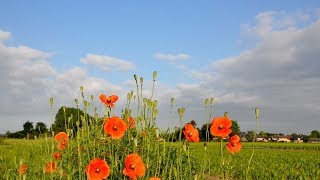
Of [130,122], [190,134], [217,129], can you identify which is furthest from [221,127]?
[130,122]

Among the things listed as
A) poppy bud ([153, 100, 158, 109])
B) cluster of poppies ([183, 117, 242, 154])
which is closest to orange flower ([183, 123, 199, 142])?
cluster of poppies ([183, 117, 242, 154])

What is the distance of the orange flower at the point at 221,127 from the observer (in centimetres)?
348

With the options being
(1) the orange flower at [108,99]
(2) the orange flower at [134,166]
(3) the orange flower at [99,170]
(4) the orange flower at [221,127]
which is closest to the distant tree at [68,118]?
(1) the orange flower at [108,99]

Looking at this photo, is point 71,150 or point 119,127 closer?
point 119,127

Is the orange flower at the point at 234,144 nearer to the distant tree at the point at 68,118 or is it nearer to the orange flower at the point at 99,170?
the orange flower at the point at 99,170

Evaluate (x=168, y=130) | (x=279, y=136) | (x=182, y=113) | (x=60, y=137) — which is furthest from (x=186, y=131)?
(x=279, y=136)

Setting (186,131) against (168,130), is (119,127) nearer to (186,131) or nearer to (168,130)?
(186,131)

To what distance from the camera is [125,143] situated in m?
5.09

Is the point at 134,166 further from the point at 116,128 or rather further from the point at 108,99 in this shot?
the point at 108,99

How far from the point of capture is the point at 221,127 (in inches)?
138

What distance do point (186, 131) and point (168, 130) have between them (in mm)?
1199

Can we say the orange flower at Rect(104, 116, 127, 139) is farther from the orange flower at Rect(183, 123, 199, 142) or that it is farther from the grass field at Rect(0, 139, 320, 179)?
the grass field at Rect(0, 139, 320, 179)

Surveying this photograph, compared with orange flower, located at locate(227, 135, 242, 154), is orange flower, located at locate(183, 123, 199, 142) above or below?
above

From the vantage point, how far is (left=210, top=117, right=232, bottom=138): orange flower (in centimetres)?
348
